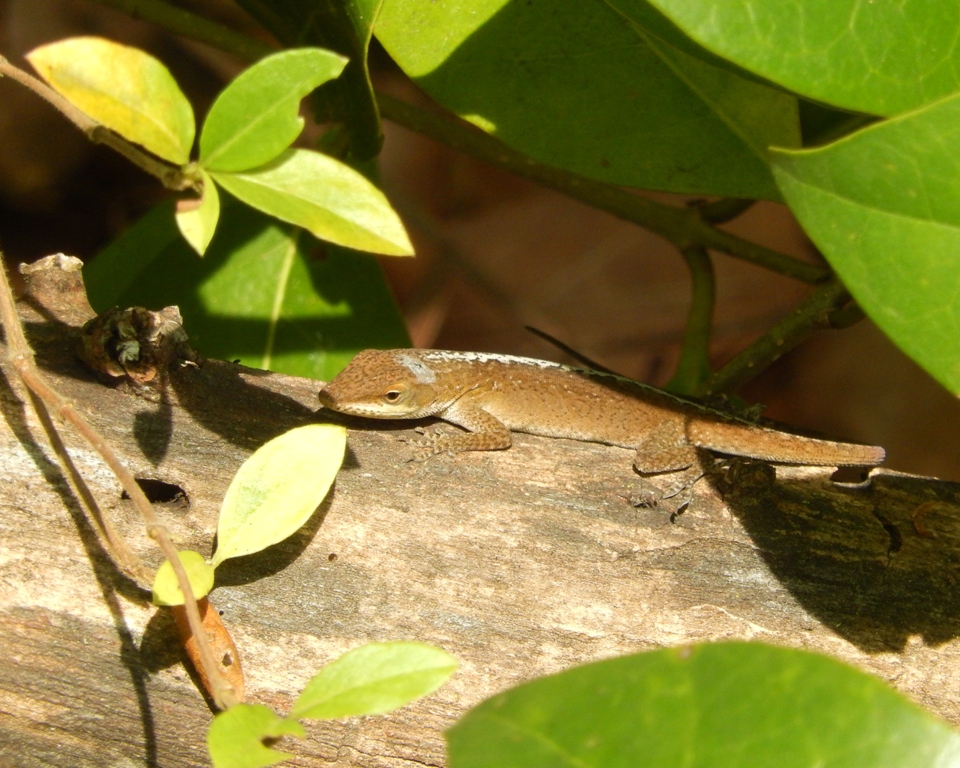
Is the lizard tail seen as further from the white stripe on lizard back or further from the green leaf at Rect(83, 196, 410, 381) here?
the green leaf at Rect(83, 196, 410, 381)

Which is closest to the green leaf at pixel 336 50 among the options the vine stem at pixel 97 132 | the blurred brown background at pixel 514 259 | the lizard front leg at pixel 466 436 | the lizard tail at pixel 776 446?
the vine stem at pixel 97 132

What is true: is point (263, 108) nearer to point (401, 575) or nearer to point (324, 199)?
point (324, 199)

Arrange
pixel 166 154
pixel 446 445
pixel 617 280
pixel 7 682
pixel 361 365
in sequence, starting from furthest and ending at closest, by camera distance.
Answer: pixel 617 280 → pixel 361 365 → pixel 446 445 → pixel 7 682 → pixel 166 154

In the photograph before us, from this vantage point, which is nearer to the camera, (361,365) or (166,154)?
(166,154)

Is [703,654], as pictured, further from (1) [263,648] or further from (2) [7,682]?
(2) [7,682]

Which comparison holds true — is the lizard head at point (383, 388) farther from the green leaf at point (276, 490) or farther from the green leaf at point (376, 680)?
the green leaf at point (376, 680)

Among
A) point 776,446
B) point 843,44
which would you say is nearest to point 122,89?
point 843,44

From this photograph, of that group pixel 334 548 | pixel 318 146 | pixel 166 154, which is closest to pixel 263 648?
pixel 334 548

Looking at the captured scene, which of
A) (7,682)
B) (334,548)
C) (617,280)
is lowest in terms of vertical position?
(7,682)
